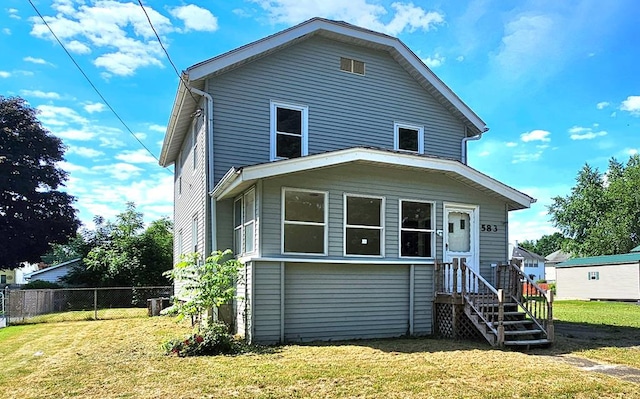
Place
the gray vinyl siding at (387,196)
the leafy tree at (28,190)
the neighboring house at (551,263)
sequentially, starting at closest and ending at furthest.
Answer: the gray vinyl siding at (387,196) < the leafy tree at (28,190) < the neighboring house at (551,263)

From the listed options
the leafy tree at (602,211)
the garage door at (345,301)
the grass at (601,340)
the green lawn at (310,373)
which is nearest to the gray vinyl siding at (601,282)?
the leafy tree at (602,211)

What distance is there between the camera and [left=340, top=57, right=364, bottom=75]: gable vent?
12.6m

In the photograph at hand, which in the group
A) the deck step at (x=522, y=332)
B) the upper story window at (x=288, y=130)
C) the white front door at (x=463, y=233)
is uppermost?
the upper story window at (x=288, y=130)

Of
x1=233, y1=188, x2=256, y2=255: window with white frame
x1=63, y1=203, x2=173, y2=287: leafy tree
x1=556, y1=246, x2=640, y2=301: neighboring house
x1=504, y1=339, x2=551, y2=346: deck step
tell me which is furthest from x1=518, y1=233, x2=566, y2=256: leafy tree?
x1=233, y1=188, x2=256, y2=255: window with white frame

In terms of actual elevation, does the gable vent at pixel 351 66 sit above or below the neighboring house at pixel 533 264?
above

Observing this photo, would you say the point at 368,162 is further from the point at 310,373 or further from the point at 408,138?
the point at 310,373

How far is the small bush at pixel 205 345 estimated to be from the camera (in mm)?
8078

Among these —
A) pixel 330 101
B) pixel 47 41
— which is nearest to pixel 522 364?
pixel 330 101

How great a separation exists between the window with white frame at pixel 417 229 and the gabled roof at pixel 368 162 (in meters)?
0.88

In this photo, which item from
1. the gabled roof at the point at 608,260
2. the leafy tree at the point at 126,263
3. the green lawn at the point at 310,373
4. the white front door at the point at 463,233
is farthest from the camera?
the gabled roof at the point at 608,260

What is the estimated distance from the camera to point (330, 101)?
12.3 m

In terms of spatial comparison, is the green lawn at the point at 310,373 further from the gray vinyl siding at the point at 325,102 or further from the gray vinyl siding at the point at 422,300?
the gray vinyl siding at the point at 325,102

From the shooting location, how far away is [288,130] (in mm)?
11797

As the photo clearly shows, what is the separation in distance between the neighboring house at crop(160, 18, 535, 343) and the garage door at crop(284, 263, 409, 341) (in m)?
0.02
